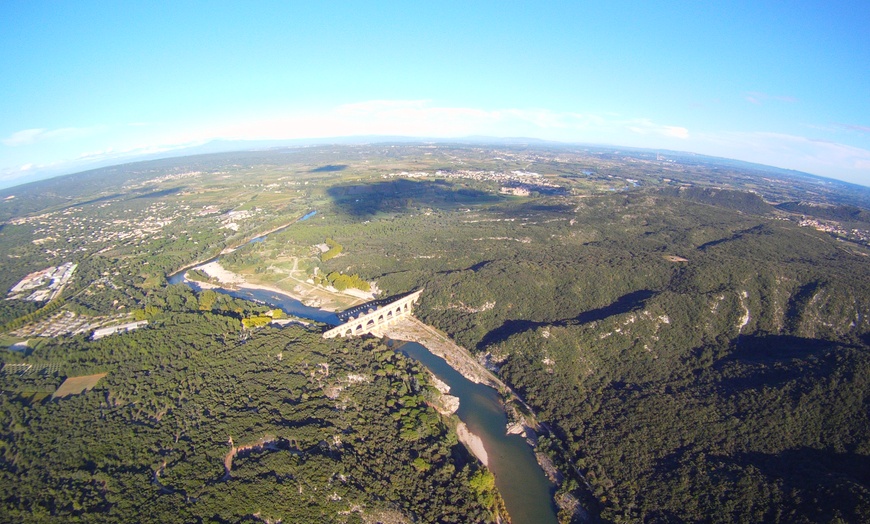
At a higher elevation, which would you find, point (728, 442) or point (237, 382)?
point (237, 382)

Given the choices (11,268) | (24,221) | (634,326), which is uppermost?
(24,221)

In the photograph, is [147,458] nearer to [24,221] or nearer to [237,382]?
[237,382]

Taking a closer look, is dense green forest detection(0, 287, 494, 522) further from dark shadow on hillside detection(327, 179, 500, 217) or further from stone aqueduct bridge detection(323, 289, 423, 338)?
dark shadow on hillside detection(327, 179, 500, 217)

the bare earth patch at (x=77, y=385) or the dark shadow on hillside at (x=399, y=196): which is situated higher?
the dark shadow on hillside at (x=399, y=196)

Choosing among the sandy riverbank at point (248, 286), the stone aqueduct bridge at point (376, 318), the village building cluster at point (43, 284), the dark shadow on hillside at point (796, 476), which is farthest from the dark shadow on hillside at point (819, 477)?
the village building cluster at point (43, 284)

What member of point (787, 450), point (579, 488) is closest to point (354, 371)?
point (579, 488)

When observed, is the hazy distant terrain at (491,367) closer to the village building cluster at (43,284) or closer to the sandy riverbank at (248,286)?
→ the village building cluster at (43,284)

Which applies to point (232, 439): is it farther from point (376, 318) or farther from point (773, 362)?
point (773, 362)
